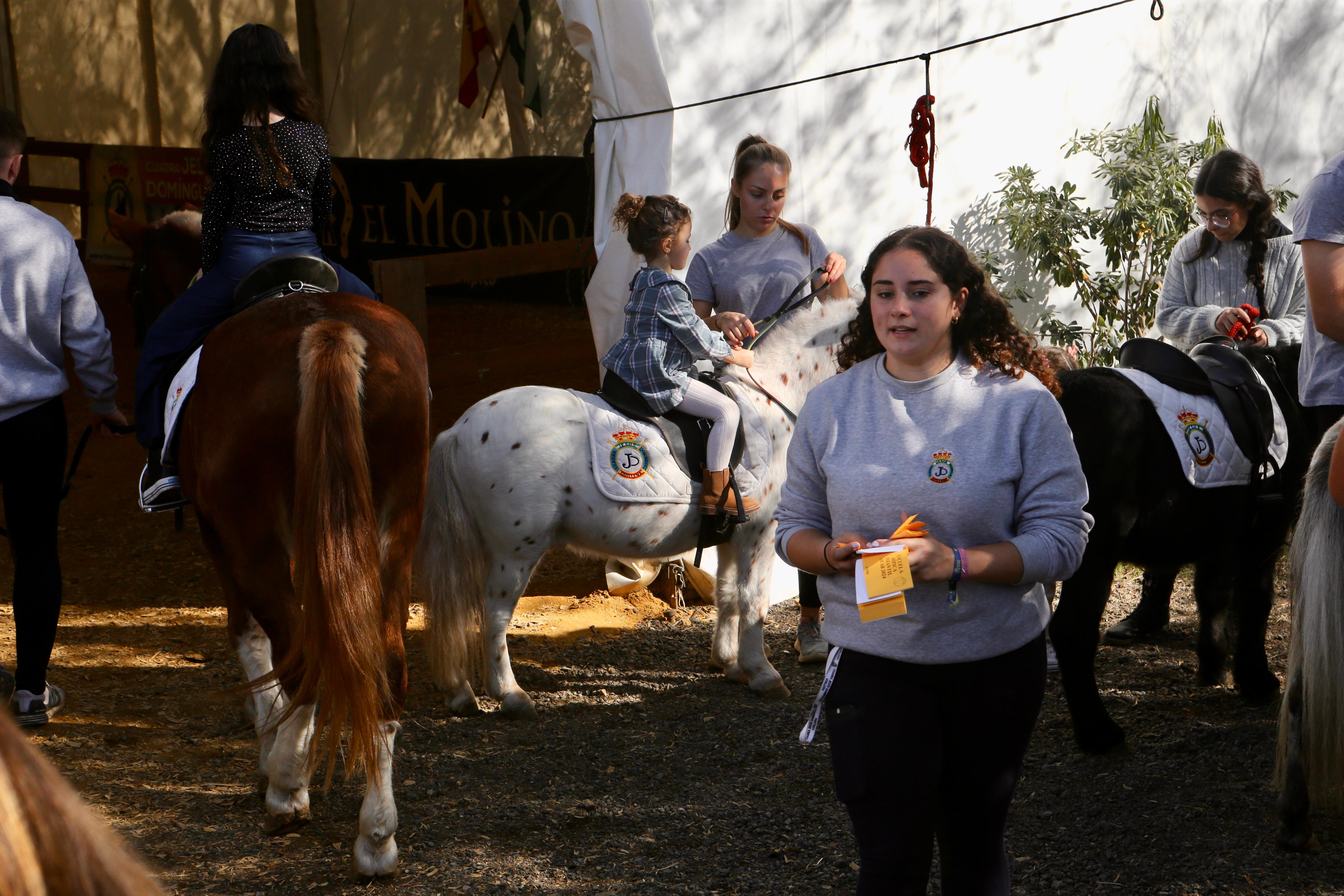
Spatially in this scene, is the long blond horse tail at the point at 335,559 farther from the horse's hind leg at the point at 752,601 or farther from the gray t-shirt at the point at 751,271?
the gray t-shirt at the point at 751,271

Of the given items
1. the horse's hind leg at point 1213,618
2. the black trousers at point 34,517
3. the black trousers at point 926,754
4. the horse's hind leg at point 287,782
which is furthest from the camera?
the horse's hind leg at point 1213,618

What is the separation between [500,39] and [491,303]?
3412 mm

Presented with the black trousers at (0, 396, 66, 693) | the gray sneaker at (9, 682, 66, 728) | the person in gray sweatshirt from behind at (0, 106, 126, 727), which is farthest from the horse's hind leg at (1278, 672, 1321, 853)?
the gray sneaker at (9, 682, 66, 728)

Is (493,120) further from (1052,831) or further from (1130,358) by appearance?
(1052,831)

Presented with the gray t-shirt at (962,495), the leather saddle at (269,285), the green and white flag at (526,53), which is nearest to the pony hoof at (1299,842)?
the gray t-shirt at (962,495)

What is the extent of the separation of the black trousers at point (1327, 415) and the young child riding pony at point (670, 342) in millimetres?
1971

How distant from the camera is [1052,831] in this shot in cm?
328

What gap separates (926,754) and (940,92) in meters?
4.88

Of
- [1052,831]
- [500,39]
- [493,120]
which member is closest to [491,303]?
[493,120]

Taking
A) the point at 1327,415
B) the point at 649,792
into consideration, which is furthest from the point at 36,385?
Answer: the point at 1327,415

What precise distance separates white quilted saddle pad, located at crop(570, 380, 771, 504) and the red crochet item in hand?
83.6 inches

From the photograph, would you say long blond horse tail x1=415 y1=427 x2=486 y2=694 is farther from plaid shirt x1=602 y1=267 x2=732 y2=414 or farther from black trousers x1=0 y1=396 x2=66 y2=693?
black trousers x1=0 y1=396 x2=66 y2=693

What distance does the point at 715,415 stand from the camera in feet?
13.8

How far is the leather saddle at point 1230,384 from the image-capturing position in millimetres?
3779
